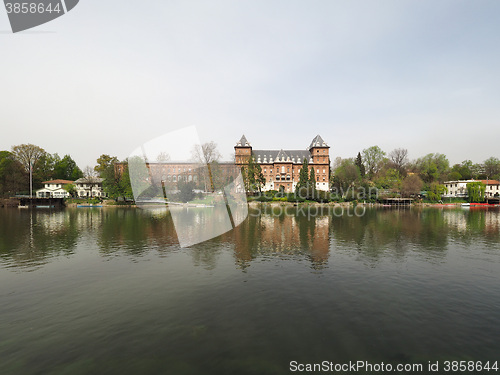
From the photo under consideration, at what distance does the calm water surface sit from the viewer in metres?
7.62

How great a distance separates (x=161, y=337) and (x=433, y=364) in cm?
862

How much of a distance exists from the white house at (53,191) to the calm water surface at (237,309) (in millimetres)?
88935

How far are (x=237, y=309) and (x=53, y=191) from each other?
10980 centimetres

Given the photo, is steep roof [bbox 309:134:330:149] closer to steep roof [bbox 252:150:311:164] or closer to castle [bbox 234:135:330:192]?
castle [bbox 234:135:330:192]

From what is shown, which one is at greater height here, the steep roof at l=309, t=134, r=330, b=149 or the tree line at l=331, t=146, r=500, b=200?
the steep roof at l=309, t=134, r=330, b=149

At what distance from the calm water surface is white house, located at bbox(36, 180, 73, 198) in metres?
88.9

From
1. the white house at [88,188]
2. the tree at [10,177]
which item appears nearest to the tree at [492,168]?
→ the white house at [88,188]

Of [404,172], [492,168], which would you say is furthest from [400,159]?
[492,168]

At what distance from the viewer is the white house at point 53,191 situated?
90.9m

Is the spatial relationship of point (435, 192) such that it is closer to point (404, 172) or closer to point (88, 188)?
point (404, 172)

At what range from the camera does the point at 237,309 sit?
10547 millimetres

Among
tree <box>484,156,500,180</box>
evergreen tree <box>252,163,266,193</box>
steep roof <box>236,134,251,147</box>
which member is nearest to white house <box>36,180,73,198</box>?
steep roof <box>236,134,251,147</box>

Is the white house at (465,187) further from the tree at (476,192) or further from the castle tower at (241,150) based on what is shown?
the castle tower at (241,150)

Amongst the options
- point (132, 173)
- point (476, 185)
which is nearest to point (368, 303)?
point (132, 173)
